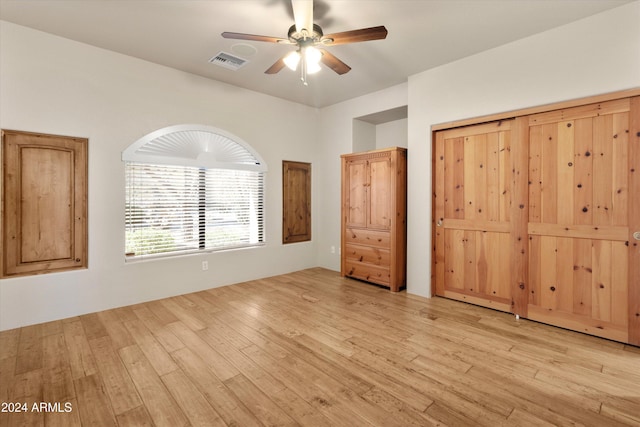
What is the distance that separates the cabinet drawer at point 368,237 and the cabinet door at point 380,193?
10cm

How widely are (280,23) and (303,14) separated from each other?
649 millimetres

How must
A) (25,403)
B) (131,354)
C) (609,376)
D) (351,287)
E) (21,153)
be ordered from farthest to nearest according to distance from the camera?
(351,287) < (21,153) < (131,354) < (609,376) < (25,403)

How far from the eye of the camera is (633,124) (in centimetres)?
257

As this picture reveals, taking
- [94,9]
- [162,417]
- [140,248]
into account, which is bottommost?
[162,417]

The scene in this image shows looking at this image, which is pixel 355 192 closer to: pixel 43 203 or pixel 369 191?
pixel 369 191

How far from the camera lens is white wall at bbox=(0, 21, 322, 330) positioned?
2949mm

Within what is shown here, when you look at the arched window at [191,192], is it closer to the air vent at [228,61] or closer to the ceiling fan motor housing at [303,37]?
the air vent at [228,61]

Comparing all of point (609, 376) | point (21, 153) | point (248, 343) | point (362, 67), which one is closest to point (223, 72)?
point (362, 67)

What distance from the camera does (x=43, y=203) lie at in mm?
3080

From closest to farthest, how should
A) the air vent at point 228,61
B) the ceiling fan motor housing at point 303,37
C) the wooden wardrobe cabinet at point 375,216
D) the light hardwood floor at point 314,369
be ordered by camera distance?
the light hardwood floor at point 314,369 → the ceiling fan motor housing at point 303,37 → the air vent at point 228,61 → the wooden wardrobe cabinet at point 375,216

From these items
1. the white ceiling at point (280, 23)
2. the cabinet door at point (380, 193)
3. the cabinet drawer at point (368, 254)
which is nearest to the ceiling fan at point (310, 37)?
the white ceiling at point (280, 23)

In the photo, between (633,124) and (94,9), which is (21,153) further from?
(633,124)

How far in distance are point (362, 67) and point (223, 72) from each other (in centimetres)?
184

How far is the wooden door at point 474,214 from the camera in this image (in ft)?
11.0
